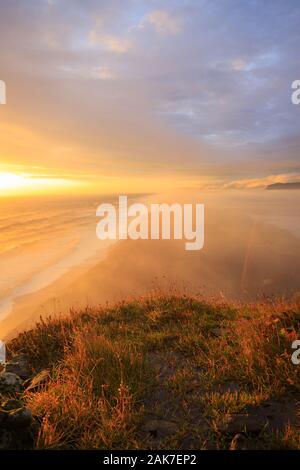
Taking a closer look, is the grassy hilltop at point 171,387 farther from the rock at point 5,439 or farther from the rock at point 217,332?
the rock at point 5,439

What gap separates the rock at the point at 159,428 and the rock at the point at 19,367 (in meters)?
3.05

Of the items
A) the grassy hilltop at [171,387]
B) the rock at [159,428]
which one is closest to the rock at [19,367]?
the grassy hilltop at [171,387]

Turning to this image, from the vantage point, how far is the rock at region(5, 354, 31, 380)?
21.7ft

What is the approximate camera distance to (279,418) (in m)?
4.90

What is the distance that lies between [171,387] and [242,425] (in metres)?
1.54

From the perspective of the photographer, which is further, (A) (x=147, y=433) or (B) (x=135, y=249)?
(B) (x=135, y=249)

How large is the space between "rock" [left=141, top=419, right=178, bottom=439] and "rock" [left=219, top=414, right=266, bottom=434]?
0.69 m

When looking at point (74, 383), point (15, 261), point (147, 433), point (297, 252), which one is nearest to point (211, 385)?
point (147, 433)

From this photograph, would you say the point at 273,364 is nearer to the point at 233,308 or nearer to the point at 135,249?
the point at 233,308

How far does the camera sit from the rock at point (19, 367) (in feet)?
21.7

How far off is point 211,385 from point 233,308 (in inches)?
187

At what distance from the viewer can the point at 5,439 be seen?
4352 millimetres
